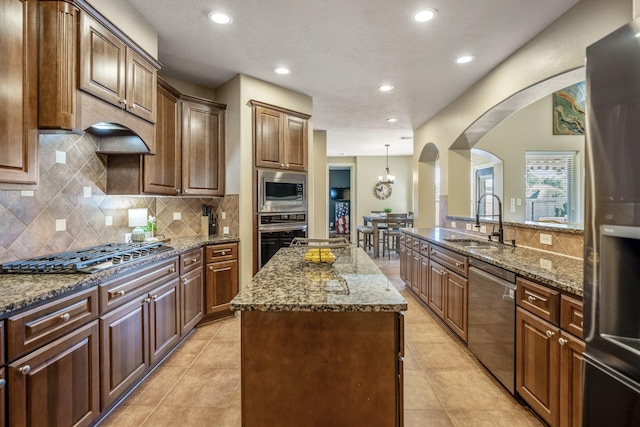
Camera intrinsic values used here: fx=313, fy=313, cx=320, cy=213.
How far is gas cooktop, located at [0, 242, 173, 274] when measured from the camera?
66.1 inches

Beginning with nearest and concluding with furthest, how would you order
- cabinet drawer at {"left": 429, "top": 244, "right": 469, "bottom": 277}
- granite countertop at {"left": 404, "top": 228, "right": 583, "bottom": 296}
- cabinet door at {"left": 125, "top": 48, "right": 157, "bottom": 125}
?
granite countertop at {"left": 404, "top": 228, "right": 583, "bottom": 296}
cabinet door at {"left": 125, "top": 48, "right": 157, "bottom": 125}
cabinet drawer at {"left": 429, "top": 244, "right": 469, "bottom": 277}

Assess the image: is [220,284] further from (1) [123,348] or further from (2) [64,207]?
(2) [64,207]

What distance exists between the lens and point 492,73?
10.9 ft

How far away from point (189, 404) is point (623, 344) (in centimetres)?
222

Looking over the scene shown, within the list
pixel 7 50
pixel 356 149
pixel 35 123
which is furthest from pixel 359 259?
pixel 356 149

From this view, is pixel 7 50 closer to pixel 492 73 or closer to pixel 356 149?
pixel 492 73

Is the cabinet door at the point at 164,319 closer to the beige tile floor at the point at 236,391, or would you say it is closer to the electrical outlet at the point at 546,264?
the beige tile floor at the point at 236,391

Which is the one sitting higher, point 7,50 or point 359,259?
point 7,50

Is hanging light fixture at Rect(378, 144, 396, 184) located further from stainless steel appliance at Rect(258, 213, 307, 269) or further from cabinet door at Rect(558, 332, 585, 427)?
cabinet door at Rect(558, 332, 585, 427)

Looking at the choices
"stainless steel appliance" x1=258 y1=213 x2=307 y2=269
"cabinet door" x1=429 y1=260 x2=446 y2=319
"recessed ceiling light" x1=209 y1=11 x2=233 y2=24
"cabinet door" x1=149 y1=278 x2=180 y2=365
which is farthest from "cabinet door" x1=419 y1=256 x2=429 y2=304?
"recessed ceiling light" x1=209 y1=11 x2=233 y2=24

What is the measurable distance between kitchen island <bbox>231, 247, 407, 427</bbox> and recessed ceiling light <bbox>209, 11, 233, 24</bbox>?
2.19 meters

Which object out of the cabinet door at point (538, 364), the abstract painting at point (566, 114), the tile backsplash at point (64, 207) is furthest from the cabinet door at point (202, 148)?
the abstract painting at point (566, 114)

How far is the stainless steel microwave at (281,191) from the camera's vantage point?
11.8 ft

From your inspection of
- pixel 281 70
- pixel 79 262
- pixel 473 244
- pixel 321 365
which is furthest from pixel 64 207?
pixel 473 244
